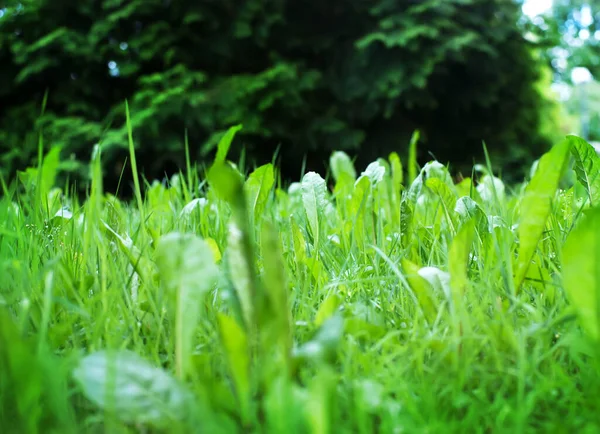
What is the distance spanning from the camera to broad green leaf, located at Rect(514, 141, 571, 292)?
69 cm

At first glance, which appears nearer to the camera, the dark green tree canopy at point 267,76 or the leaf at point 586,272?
the leaf at point 586,272

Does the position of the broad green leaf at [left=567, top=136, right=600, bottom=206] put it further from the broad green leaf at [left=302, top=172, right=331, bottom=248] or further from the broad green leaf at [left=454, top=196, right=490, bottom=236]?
the broad green leaf at [left=302, top=172, right=331, bottom=248]

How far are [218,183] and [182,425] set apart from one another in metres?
0.22

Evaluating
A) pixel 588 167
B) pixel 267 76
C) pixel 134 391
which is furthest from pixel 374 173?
pixel 267 76

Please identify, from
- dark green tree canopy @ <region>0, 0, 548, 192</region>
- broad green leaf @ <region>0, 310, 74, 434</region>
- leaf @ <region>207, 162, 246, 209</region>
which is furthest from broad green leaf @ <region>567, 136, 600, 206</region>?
dark green tree canopy @ <region>0, 0, 548, 192</region>

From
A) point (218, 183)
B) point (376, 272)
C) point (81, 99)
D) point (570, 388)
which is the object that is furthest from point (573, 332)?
point (81, 99)

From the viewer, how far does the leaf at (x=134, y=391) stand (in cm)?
46

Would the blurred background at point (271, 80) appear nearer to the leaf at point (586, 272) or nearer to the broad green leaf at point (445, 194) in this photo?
the broad green leaf at point (445, 194)

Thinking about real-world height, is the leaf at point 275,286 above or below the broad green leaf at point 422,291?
above

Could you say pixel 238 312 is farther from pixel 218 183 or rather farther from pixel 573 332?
pixel 573 332

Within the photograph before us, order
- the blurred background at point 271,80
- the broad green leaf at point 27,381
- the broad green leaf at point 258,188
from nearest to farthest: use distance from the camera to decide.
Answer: the broad green leaf at point 27,381, the broad green leaf at point 258,188, the blurred background at point 271,80

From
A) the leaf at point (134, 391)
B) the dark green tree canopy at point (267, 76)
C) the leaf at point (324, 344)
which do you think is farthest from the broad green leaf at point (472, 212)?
the dark green tree canopy at point (267, 76)

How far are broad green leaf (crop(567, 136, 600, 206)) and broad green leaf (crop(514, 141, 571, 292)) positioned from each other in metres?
0.20

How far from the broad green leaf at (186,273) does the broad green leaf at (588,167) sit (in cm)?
66
